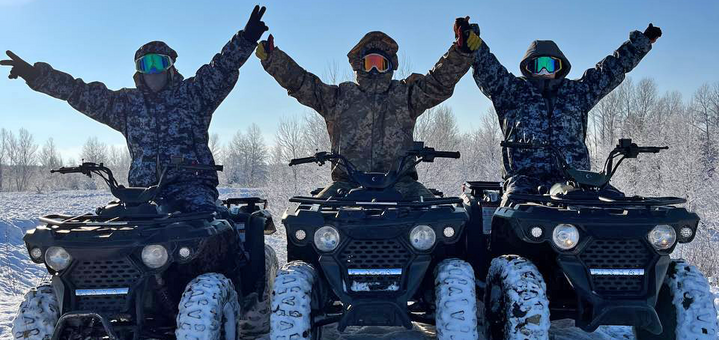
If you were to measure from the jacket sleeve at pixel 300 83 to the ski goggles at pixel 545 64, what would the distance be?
1887 millimetres

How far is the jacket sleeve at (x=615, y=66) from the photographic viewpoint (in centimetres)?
513

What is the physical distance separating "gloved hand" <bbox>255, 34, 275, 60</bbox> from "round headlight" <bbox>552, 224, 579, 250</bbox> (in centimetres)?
287

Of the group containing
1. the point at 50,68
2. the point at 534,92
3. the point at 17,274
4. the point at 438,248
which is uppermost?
the point at 50,68

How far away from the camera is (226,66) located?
504 cm

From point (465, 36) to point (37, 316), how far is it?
142 inches

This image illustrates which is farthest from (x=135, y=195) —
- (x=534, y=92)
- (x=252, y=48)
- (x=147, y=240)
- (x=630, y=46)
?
(x=630, y=46)

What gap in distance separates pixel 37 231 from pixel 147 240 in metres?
0.67

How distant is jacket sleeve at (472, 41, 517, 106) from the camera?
16.6ft

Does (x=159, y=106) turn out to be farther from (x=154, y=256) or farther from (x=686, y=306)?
(x=686, y=306)

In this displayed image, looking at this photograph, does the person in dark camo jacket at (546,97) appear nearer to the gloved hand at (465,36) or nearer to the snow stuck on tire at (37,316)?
the gloved hand at (465,36)

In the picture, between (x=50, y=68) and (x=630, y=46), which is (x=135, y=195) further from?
(x=630, y=46)

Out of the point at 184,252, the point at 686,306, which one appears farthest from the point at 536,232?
the point at 184,252

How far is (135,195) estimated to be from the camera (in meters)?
3.58

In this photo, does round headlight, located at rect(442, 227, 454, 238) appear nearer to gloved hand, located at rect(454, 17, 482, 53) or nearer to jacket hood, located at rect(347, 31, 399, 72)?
gloved hand, located at rect(454, 17, 482, 53)
